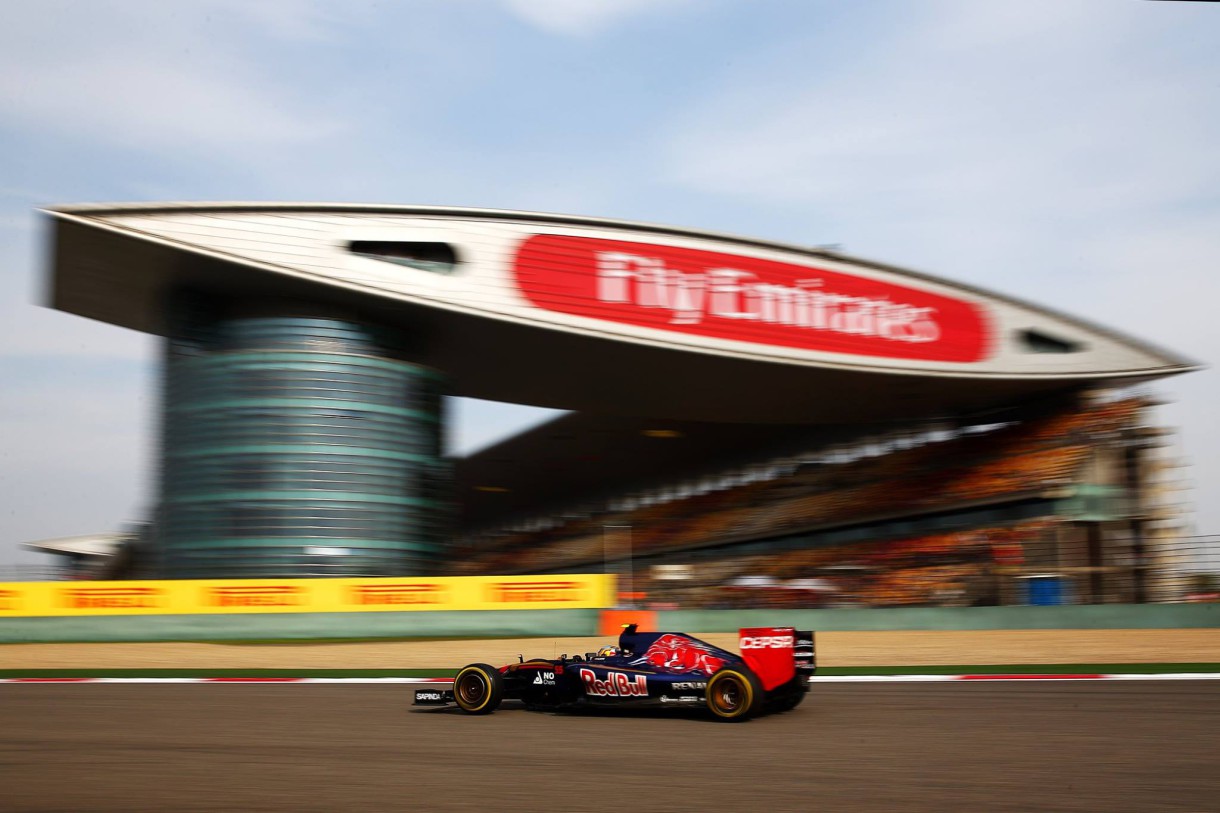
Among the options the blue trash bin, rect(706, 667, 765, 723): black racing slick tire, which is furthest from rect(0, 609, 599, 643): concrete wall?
rect(706, 667, 765, 723): black racing slick tire

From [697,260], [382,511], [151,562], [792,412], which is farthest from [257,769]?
[792,412]

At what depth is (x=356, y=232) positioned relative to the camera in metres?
26.4

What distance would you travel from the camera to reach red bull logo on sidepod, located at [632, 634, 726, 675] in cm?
963

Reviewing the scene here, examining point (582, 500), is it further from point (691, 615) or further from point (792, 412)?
point (691, 615)

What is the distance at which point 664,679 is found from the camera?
9578 millimetres

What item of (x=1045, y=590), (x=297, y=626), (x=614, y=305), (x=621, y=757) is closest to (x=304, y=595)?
(x=297, y=626)

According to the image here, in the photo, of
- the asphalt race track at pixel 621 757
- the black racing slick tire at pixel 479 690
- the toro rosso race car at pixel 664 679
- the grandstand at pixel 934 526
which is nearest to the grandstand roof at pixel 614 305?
the grandstand at pixel 934 526

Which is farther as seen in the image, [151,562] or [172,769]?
[151,562]

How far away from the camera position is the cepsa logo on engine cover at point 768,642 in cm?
954

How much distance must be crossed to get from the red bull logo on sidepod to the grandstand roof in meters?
18.0

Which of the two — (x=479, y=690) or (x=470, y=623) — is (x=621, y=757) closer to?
(x=479, y=690)

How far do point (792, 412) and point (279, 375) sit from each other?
17420 mm

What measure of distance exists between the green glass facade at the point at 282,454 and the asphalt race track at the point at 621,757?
1484 centimetres

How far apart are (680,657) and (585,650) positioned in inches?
346
